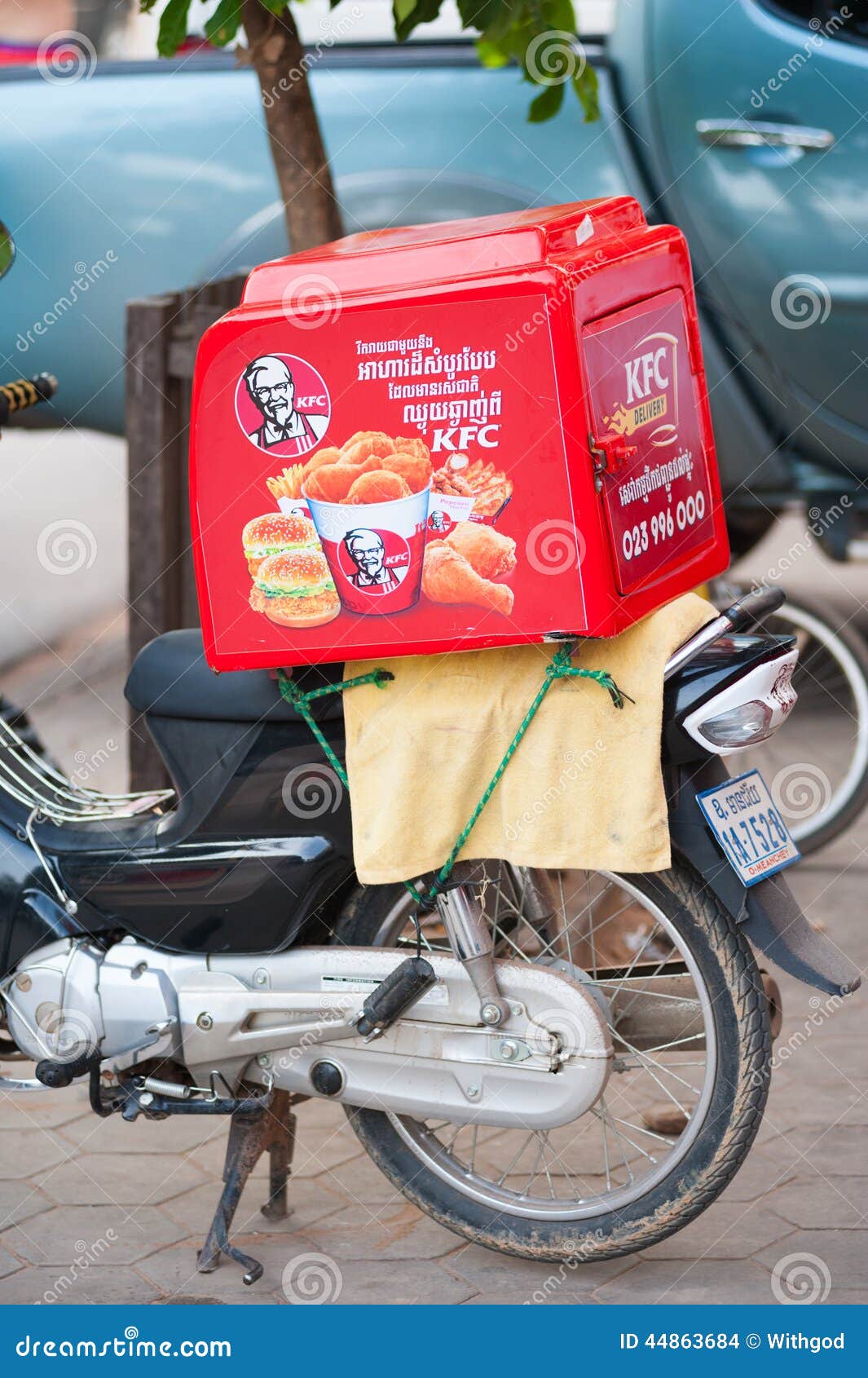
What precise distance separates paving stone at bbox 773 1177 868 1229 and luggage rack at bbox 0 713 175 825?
1.34 meters

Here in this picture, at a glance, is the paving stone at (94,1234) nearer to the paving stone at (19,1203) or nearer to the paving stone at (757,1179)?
the paving stone at (19,1203)

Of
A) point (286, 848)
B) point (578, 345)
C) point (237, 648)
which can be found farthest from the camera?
point (286, 848)

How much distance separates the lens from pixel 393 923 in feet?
8.90

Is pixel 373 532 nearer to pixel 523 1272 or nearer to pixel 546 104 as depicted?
pixel 523 1272

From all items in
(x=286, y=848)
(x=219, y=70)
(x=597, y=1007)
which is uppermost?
(x=219, y=70)

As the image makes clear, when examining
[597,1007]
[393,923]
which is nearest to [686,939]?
[597,1007]

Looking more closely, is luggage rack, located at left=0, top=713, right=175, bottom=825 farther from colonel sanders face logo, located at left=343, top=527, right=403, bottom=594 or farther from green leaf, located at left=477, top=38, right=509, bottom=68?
green leaf, located at left=477, top=38, right=509, bottom=68

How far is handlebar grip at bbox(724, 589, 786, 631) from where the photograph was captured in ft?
8.20

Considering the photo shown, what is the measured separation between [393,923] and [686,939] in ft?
1.61

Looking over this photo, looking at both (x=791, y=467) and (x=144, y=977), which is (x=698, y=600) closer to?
(x=144, y=977)

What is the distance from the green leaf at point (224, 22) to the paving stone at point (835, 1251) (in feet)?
8.34

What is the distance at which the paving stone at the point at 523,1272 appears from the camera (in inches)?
107

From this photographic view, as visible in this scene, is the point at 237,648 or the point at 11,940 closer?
the point at 237,648

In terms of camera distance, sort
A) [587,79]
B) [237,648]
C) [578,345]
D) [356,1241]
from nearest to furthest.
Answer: [578,345], [237,648], [356,1241], [587,79]
